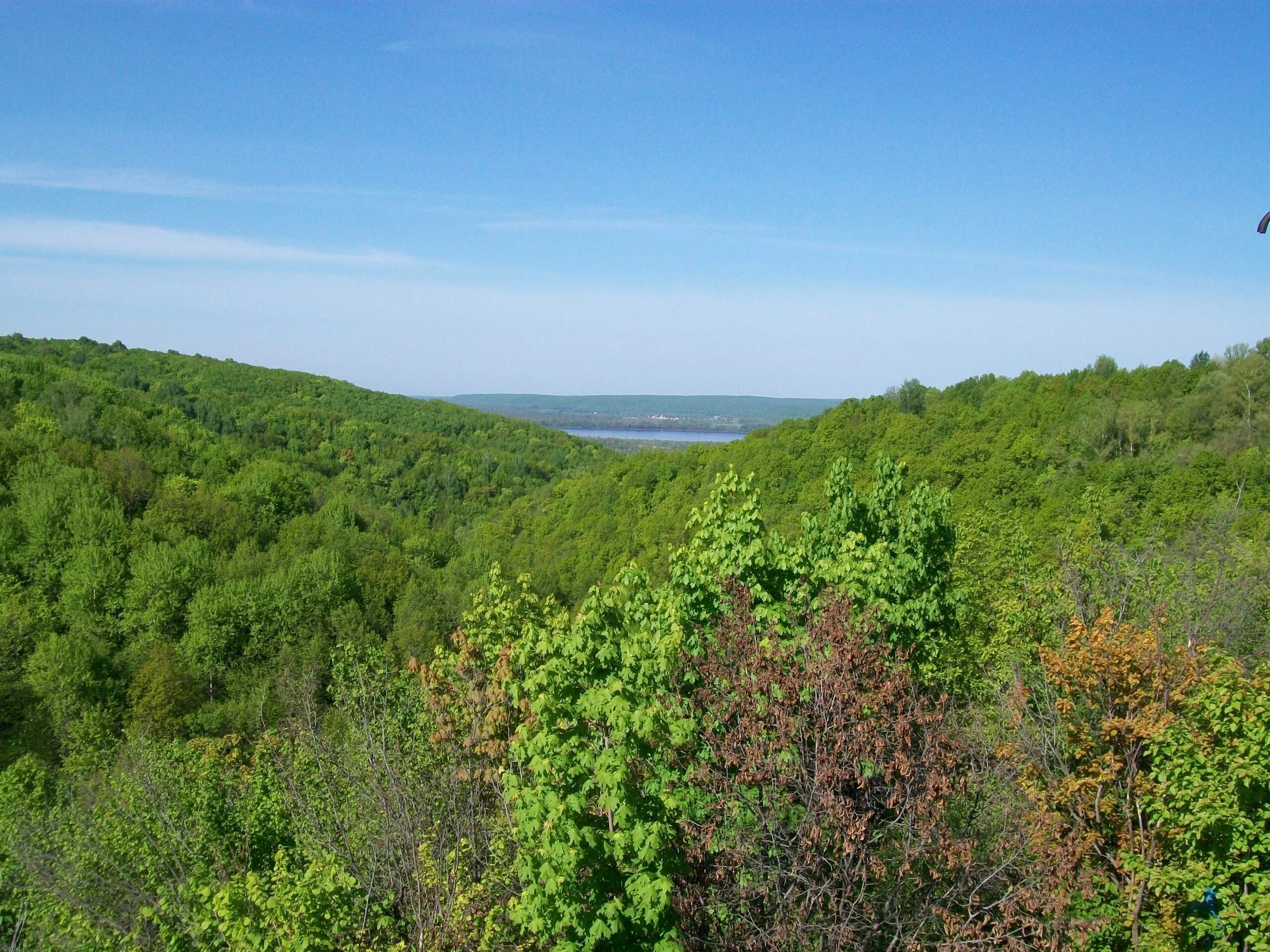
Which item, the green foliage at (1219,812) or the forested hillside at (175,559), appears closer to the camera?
the green foliage at (1219,812)

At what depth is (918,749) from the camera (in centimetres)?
734

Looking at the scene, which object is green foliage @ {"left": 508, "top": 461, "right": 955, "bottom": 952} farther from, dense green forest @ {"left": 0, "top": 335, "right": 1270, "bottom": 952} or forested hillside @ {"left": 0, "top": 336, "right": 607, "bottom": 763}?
forested hillside @ {"left": 0, "top": 336, "right": 607, "bottom": 763}

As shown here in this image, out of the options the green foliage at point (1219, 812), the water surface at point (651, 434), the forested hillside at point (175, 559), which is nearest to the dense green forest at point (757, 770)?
the green foliage at point (1219, 812)

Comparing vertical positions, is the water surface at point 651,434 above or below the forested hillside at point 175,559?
above

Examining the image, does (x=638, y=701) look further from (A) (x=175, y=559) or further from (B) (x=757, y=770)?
(A) (x=175, y=559)

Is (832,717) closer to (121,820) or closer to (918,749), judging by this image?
(918,749)

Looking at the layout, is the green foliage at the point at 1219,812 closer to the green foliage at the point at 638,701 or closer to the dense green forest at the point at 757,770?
the dense green forest at the point at 757,770

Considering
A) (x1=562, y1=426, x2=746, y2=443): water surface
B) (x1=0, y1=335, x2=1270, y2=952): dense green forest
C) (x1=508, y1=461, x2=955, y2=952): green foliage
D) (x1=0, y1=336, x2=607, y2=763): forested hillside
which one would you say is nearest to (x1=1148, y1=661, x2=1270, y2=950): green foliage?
(x1=0, y1=335, x2=1270, y2=952): dense green forest

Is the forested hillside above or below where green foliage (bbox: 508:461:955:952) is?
below

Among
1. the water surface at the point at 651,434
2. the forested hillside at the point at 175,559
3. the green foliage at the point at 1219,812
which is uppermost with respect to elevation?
the water surface at the point at 651,434

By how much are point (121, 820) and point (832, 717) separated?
37.0ft

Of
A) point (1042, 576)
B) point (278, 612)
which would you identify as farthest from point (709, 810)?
point (278, 612)

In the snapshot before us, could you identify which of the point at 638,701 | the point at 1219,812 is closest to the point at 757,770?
the point at 638,701

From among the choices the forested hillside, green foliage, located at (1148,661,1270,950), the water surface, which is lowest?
the forested hillside
